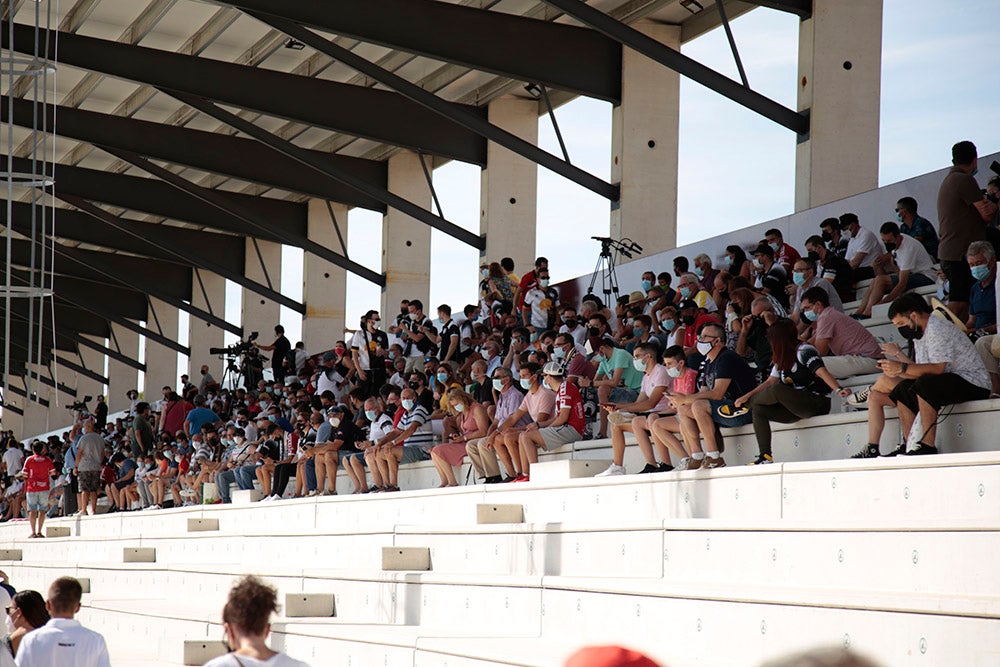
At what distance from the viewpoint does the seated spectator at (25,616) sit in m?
5.47

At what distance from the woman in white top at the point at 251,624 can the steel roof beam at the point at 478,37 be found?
1173 cm

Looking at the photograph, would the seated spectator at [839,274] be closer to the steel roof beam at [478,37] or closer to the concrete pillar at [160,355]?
the steel roof beam at [478,37]

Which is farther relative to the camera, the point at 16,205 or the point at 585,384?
the point at 16,205

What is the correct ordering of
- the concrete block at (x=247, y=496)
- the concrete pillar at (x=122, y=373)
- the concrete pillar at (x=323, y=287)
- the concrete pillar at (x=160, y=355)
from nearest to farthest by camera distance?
1. the concrete block at (x=247, y=496)
2. the concrete pillar at (x=323, y=287)
3. the concrete pillar at (x=160, y=355)
4. the concrete pillar at (x=122, y=373)

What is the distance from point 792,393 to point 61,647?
391 centimetres

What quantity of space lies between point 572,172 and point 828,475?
10.9 metres

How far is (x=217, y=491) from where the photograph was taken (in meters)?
15.2


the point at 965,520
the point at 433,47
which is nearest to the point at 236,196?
the point at 433,47

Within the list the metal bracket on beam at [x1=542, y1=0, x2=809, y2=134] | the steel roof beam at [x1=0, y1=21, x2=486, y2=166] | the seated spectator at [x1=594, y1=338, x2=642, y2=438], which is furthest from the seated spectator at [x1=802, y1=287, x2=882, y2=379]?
the steel roof beam at [x1=0, y1=21, x2=486, y2=166]

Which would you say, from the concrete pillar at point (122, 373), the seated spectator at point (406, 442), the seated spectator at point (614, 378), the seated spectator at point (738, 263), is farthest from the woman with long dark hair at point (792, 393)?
the concrete pillar at point (122, 373)

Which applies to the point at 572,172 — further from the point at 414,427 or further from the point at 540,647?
the point at 540,647

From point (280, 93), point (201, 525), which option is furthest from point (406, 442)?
point (280, 93)

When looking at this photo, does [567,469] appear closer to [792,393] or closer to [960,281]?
[792,393]

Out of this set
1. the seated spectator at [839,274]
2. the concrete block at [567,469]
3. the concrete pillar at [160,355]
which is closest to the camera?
the concrete block at [567,469]
